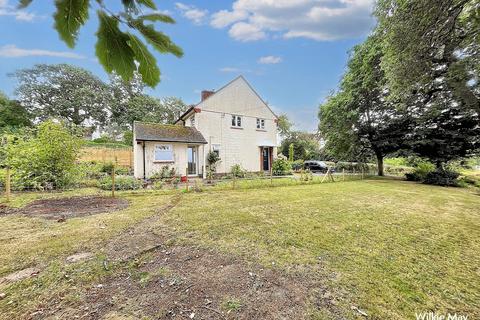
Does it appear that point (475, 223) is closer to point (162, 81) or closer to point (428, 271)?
point (428, 271)

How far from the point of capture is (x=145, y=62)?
1.21m

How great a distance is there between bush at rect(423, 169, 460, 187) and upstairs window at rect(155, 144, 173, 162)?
18.8 m

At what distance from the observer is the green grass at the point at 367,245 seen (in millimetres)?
2416

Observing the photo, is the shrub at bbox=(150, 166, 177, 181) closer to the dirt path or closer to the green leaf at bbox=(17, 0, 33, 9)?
the dirt path

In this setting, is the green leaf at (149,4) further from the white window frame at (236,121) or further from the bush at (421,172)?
the bush at (421,172)

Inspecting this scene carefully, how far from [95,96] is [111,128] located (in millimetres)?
5361

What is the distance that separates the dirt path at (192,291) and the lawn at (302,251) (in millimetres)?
38

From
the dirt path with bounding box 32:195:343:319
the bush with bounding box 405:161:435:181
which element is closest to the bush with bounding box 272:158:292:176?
the bush with bounding box 405:161:435:181

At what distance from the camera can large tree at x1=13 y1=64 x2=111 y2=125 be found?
29359 mm

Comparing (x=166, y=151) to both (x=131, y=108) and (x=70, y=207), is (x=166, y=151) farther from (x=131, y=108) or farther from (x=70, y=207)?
(x=131, y=108)

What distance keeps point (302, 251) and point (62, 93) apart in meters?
40.5

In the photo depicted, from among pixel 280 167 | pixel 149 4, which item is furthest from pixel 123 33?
pixel 280 167

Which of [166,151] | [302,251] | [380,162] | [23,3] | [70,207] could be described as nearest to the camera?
[23,3]

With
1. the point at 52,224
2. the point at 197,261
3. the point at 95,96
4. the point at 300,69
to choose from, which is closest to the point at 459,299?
the point at 197,261
